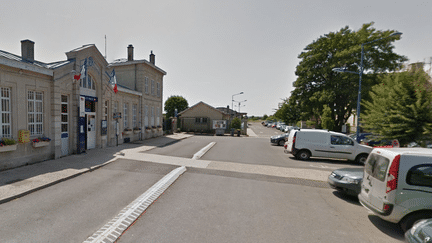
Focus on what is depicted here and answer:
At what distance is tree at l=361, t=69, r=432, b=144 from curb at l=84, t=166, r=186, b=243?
1013 centimetres

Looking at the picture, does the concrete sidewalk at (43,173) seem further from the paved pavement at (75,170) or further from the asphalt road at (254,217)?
the asphalt road at (254,217)

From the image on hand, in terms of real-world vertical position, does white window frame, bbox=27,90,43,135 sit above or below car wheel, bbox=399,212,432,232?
above

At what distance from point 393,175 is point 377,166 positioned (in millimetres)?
534

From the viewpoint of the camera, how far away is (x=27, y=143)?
348 inches

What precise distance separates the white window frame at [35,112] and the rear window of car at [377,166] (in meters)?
12.8

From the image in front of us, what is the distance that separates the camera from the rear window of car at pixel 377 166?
4.62 meters

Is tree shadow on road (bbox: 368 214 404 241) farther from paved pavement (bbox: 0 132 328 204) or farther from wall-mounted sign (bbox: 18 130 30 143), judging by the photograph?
wall-mounted sign (bbox: 18 130 30 143)

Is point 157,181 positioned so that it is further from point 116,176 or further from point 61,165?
point 61,165

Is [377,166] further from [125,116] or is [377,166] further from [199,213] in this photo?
[125,116]

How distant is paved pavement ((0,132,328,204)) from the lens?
20.9ft

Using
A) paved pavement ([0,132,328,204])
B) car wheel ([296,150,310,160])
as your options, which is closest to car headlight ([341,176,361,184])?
paved pavement ([0,132,328,204])

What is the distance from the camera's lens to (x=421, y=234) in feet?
10.5

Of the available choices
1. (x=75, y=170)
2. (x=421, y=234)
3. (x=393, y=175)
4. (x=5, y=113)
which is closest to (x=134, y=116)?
(x=5, y=113)

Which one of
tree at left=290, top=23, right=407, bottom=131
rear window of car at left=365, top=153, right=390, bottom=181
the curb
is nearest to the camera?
the curb
